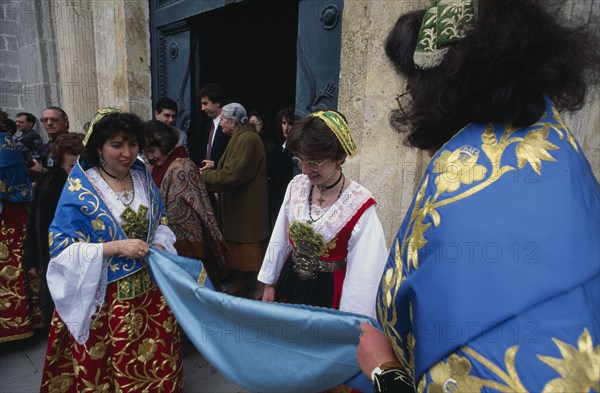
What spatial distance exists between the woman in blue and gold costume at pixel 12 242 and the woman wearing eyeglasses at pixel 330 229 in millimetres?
2578

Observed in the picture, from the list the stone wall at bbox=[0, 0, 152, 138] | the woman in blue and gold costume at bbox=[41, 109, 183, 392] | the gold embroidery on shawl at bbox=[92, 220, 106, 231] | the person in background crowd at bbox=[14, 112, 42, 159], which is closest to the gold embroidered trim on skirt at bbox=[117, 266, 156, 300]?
the woman in blue and gold costume at bbox=[41, 109, 183, 392]

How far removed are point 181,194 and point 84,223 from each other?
2.96 ft

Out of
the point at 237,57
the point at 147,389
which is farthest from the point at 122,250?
the point at 237,57

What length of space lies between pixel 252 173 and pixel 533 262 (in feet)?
9.60

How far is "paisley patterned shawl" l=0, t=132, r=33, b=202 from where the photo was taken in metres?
2.95

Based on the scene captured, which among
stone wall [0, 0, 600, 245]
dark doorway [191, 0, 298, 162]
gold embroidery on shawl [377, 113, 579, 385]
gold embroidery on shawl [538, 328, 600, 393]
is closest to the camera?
gold embroidery on shawl [538, 328, 600, 393]

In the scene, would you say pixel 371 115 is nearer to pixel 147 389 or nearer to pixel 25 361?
pixel 147 389

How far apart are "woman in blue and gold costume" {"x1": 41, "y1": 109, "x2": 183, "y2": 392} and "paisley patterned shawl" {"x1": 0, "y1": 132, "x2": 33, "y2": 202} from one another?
1.54m

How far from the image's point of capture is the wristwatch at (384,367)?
93 centimetres

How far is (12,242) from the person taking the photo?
10.0ft

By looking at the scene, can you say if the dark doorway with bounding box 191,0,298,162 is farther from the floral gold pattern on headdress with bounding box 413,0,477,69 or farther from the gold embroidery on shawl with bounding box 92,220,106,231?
the floral gold pattern on headdress with bounding box 413,0,477,69

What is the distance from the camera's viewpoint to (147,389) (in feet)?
6.86

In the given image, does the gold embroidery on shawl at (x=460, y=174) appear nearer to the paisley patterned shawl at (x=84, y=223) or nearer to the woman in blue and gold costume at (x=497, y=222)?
the woman in blue and gold costume at (x=497, y=222)

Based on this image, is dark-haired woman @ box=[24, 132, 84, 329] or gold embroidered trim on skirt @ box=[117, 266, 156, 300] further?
dark-haired woman @ box=[24, 132, 84, 329]
